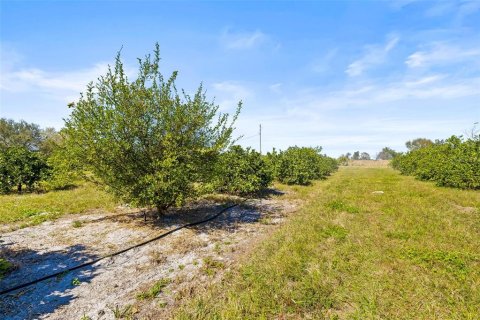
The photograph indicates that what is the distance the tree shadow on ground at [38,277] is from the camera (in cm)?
392

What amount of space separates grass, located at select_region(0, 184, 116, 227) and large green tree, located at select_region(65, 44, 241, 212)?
2.01m

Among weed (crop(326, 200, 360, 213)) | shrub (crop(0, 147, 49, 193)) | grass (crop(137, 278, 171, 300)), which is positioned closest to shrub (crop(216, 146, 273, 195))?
weed (crop(326, 200, 360, 213))

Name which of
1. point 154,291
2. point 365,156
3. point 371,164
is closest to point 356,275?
point 154,291

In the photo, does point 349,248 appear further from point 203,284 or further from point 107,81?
point 107,81

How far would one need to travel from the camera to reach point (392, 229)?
7.71 m

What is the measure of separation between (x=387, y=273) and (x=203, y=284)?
350cm

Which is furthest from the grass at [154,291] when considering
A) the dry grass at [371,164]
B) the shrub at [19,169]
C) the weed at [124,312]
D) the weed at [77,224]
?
the dry grass at [371,164]

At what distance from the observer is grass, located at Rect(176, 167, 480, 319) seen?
12.7ft

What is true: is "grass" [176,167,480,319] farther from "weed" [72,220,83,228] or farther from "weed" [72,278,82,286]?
"weed" [72,220,83,228]

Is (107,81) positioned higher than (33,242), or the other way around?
(107,81)

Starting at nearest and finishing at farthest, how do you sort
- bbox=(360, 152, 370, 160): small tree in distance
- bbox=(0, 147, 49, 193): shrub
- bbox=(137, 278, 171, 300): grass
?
bbox=(137, 278, 171, 300): grass
bbox=(0, 147, 49, 193): shrub
bbox=(360, 152, 370, 160): small tree in distance

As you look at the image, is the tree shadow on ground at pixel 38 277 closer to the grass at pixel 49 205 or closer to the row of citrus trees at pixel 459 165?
the grass at pixel 49 205

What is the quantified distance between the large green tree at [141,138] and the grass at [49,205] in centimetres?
201

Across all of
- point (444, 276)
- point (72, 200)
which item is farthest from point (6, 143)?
point (444, 276)
